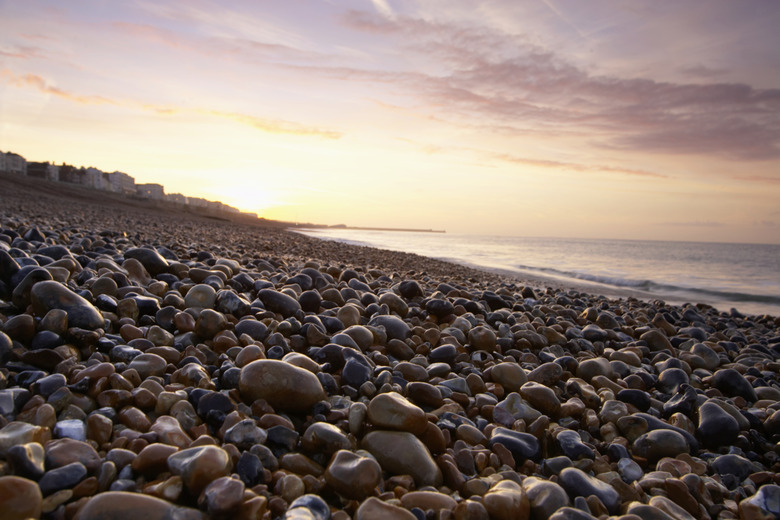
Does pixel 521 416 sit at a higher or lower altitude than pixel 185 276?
lower

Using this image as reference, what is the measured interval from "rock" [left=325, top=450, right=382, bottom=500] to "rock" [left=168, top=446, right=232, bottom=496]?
380 mm

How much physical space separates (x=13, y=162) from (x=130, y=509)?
4349 inches

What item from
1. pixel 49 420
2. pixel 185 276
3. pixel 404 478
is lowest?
pixel 404 478

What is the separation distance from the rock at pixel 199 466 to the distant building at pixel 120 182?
372 ft

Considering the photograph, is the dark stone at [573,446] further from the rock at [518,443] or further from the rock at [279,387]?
the rock at [279,387]

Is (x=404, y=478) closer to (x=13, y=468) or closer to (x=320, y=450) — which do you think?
(x=320, y=450)

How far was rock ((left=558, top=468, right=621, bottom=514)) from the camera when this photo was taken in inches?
68.1

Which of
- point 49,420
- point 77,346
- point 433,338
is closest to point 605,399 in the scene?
point 433,338

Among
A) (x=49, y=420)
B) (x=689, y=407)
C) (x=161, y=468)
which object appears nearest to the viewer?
(x=161, y=468)

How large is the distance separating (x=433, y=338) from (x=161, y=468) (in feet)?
7.51

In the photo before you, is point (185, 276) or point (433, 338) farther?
point (185, 276)

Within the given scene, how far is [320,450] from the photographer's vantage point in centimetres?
182

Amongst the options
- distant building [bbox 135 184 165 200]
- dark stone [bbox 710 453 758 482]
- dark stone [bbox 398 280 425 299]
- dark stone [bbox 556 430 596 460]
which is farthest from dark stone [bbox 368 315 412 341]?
distant building [bbox 135 184 165 200]

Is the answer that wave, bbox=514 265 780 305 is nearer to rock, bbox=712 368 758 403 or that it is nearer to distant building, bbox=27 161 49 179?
rock, bbox=712 368 758 403
